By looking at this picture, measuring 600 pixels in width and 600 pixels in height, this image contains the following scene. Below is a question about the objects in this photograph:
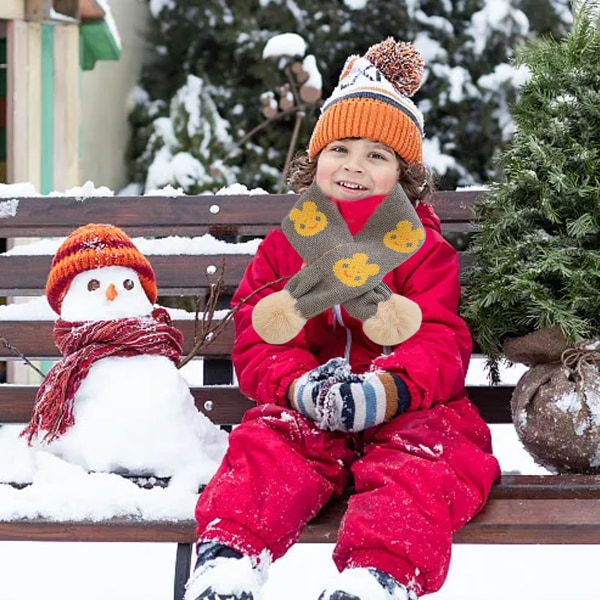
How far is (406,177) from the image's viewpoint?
98.2 inches

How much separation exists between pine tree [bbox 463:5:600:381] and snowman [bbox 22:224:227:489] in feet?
2.66

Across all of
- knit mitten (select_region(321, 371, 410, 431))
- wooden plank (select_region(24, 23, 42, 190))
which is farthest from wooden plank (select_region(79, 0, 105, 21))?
knit mitten (select_region(321, 371, 410, 431))

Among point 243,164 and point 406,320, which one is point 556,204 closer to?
point 406,320

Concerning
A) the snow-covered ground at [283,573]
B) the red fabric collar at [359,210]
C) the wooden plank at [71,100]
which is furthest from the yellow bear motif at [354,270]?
the wooden plank at [71,100]

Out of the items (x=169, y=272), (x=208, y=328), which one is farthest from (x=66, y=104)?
(x=208, y=328)

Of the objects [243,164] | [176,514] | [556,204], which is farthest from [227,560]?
[243,164]

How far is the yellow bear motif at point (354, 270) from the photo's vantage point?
2250 millimetres

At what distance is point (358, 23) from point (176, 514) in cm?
788

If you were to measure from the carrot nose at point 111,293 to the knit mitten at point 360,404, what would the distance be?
2.28ft

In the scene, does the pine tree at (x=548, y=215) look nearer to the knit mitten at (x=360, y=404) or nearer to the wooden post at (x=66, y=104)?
the knit mitten at (x=360, y=404)

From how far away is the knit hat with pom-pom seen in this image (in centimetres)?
237

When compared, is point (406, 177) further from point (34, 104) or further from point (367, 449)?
point (34, 104)

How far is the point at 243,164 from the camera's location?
909cm

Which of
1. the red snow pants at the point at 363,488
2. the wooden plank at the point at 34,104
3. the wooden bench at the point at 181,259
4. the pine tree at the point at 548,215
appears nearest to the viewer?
the red snow pants at the point at 363,488
